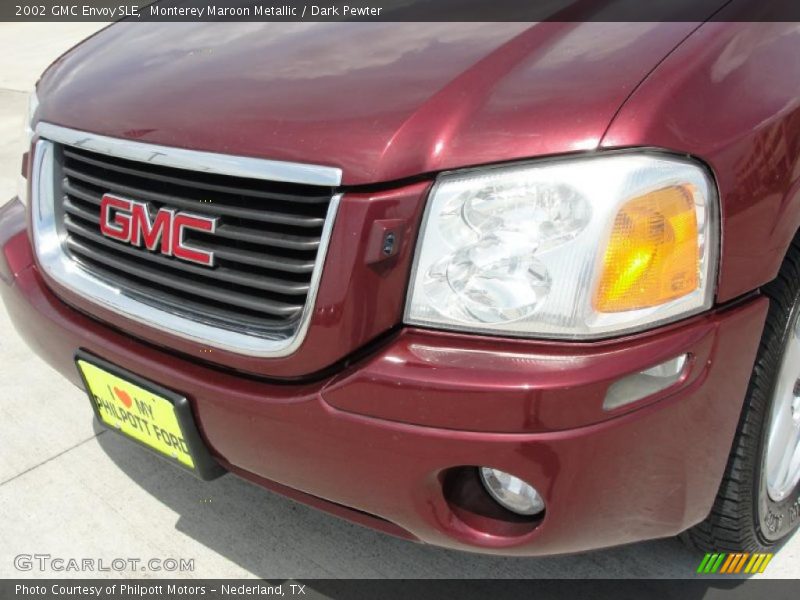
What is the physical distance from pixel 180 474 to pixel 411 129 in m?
1.43

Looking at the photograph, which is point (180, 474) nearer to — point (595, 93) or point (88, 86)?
point (88, 86)

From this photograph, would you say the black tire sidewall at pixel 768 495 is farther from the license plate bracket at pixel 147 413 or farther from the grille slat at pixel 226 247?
the license plate bracket at pixel 147 413

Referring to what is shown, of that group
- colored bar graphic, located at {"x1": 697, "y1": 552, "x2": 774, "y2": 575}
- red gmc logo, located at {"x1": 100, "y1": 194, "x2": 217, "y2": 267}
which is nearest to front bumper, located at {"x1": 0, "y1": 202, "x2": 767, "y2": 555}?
red gmc logo, located at {"x1": 100, "y1": 194, "x2": 217, "y2": 267}

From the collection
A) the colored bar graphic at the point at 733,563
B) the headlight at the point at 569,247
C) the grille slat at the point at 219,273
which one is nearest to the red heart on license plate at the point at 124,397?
the grille slat at the point at 219,273

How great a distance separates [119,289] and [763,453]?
4.57 feet

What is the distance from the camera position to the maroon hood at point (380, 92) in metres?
1.40

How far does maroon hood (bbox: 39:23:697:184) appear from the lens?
4.60 ft

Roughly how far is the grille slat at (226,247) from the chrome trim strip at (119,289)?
21mm

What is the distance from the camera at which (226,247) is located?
162cm

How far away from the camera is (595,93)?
1395mm

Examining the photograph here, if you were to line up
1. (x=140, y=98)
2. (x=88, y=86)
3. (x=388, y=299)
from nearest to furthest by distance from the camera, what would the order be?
(x=388, y=299), (x=140, y=98), (x=88, y=86)

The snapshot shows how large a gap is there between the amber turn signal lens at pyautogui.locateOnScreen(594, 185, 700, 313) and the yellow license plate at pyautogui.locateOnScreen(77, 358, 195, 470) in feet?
2.89

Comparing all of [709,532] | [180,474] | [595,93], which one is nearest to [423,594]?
[709,532]

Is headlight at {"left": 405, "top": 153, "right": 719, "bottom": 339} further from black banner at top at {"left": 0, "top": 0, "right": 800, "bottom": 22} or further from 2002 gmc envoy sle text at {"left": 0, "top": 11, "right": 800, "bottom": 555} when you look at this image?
black banner at top at {"left": 0, "top": 0, "right": 800, "bottom": 22}
